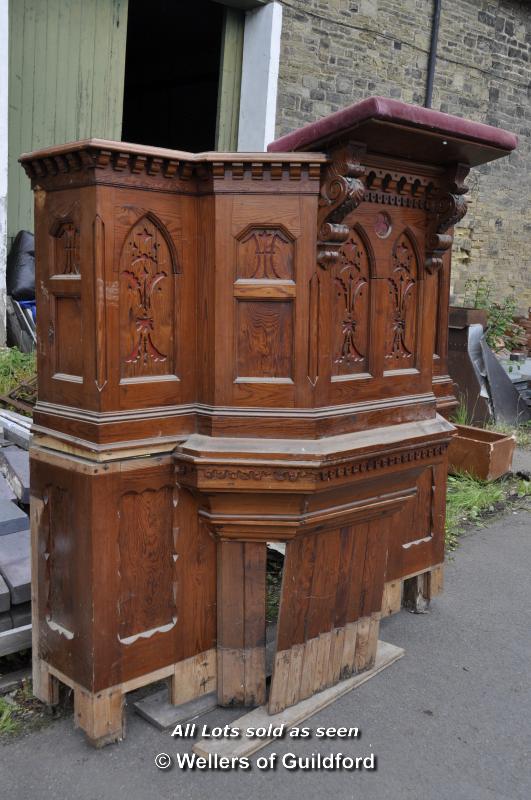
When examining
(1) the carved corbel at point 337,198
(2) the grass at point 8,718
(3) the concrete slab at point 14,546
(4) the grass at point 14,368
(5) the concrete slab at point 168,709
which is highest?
(1) the carved corbel at point 337,198

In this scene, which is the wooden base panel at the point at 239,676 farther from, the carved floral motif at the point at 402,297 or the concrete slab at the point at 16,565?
the carved floral motif at the point at 402,297

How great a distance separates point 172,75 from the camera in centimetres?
1227

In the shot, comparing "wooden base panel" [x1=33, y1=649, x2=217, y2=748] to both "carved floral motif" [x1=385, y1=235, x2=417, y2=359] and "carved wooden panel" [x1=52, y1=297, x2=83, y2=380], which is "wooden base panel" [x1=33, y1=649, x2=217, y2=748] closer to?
"carved wooden panel" [x1=52, y1=297, x2=83, y2=380]

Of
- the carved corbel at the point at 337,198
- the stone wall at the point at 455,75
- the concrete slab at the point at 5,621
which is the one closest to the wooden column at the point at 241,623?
the concrete slab at the point at 5,621

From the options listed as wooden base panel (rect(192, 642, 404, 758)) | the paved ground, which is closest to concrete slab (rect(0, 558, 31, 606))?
the paved ground

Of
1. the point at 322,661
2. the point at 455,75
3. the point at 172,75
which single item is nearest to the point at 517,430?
the point at 322,661

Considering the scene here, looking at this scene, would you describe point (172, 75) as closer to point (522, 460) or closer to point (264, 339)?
point (522, 460)

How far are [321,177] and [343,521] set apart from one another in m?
1.27

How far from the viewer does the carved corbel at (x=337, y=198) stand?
237 cm

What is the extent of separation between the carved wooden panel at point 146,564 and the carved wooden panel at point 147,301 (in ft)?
1.49

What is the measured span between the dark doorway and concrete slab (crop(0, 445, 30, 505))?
7.67m

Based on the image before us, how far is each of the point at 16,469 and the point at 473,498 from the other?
341 cm

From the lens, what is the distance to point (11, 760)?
2430 mm

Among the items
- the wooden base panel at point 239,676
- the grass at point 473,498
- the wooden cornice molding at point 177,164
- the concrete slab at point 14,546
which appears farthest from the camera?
the grass at point 473,498
